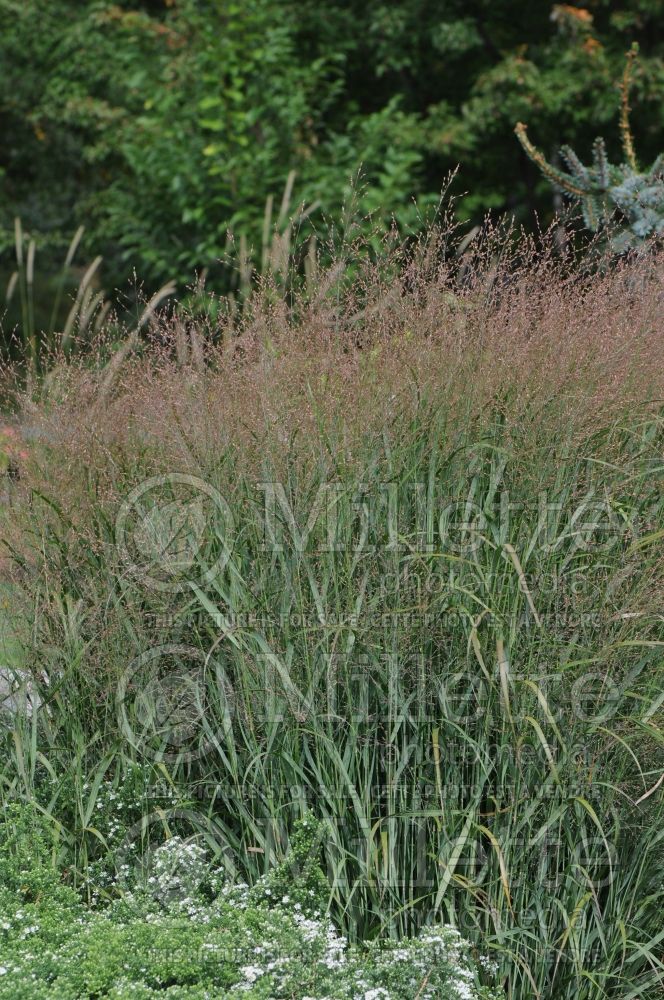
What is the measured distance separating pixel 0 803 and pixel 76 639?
0.49m

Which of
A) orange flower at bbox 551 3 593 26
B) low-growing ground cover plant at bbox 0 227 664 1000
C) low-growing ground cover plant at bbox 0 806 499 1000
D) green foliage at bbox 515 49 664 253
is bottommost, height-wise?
low-growing ground cover plant at bbox 0 806 499 1000

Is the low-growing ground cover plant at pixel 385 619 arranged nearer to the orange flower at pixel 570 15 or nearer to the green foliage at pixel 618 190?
the green foliage at pixel 618 190

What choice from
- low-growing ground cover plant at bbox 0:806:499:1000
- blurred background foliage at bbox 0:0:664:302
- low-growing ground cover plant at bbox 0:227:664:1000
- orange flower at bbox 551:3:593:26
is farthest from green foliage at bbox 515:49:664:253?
orange flower at bbox 551:3:593:26

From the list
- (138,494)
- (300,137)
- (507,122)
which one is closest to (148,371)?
(138,494)

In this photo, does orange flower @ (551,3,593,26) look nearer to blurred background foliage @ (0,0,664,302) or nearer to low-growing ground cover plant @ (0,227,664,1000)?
blurred background foliage @ (0,0,664,302)

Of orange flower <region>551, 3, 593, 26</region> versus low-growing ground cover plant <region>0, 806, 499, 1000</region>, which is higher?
orange flower <region>551, 3, 593, 26</region>

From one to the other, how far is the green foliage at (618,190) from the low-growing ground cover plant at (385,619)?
174cm

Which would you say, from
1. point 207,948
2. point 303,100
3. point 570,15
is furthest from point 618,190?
point 570,15

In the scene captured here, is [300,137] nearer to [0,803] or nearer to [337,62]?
[337,62]

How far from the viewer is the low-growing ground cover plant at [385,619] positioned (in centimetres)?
255

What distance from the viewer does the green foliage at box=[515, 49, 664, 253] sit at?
15.8 feet

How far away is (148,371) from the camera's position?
3.24 meters

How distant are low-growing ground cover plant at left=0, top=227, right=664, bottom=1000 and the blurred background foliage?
5554mm

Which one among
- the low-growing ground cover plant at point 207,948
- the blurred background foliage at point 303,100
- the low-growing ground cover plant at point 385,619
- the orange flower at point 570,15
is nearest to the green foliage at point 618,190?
the low-growing ground cover plant at point 385,619
